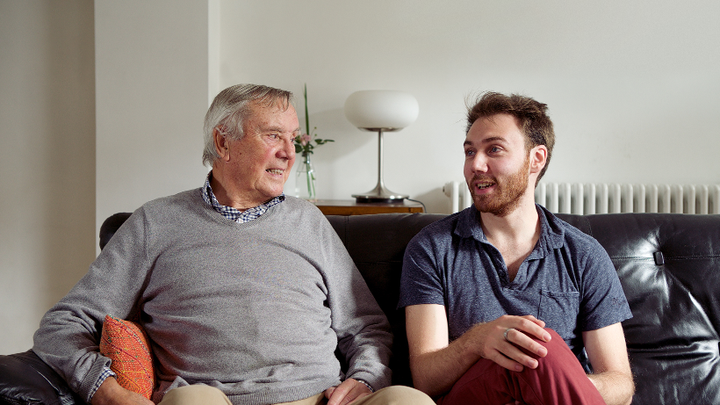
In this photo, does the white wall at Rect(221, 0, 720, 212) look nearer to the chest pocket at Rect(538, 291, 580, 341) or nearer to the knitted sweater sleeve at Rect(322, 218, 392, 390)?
the knitted sweater sleeve at Rect(322, 218, 392, 390)

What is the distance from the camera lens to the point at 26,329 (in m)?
3.11

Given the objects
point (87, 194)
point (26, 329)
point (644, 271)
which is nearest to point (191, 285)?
point (644, 271)

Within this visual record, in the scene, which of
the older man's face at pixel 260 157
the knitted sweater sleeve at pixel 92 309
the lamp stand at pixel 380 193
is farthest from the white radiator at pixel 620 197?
the knitted sweater sleeve at pixel 92 309

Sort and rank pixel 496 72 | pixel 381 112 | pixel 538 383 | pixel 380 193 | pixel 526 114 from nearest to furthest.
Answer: pixel 538 383 → pixel 526 114 → pixel 381 112 → pixel 380 193 → pixel 496 72

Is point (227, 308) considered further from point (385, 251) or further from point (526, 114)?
point (526, 114)

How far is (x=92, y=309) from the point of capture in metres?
1.31

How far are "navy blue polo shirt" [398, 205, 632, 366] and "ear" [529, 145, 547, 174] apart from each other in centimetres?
15

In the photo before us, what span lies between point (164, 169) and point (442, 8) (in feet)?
5.81

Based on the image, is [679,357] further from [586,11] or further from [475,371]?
[586,11]

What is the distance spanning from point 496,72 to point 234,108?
193 cm

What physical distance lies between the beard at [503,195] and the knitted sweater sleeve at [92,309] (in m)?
0.88

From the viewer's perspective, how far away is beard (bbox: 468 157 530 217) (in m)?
1.37

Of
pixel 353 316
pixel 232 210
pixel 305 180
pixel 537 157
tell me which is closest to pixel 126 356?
pixel 232 210

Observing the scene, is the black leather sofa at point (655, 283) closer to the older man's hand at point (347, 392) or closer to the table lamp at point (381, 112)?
the older man's hand at point (347, 392)
